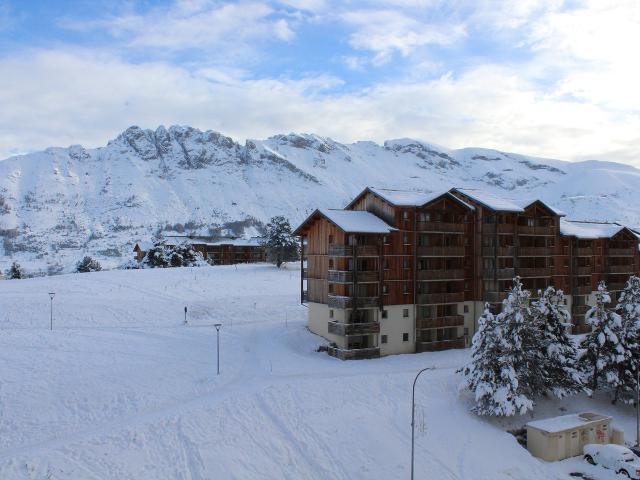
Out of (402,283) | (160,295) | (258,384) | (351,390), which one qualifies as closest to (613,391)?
(402,283)

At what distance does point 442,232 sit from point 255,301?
26944 millimetres

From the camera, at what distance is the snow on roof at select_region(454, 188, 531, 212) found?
55.4m

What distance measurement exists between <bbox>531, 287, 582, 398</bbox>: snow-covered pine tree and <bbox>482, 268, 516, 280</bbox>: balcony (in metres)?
10.3

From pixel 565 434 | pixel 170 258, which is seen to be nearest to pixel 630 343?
pixel 565 434

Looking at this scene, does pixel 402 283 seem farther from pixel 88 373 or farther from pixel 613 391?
pixel 88 373

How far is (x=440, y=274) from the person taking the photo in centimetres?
5412

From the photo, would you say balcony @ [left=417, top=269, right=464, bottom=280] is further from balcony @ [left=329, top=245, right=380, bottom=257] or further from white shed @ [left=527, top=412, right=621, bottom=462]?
white shed @ [left=527, top=412, right=621, bottom=462]

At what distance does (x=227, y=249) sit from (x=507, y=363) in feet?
333

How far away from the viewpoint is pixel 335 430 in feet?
119

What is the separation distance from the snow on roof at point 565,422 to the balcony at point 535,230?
22.1m

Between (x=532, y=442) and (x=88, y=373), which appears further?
(x=88, y=373)

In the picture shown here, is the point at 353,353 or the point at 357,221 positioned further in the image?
the point at 357,221

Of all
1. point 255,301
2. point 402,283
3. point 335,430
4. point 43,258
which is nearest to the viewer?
point 335,430

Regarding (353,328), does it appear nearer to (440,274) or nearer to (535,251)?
(440,274)
